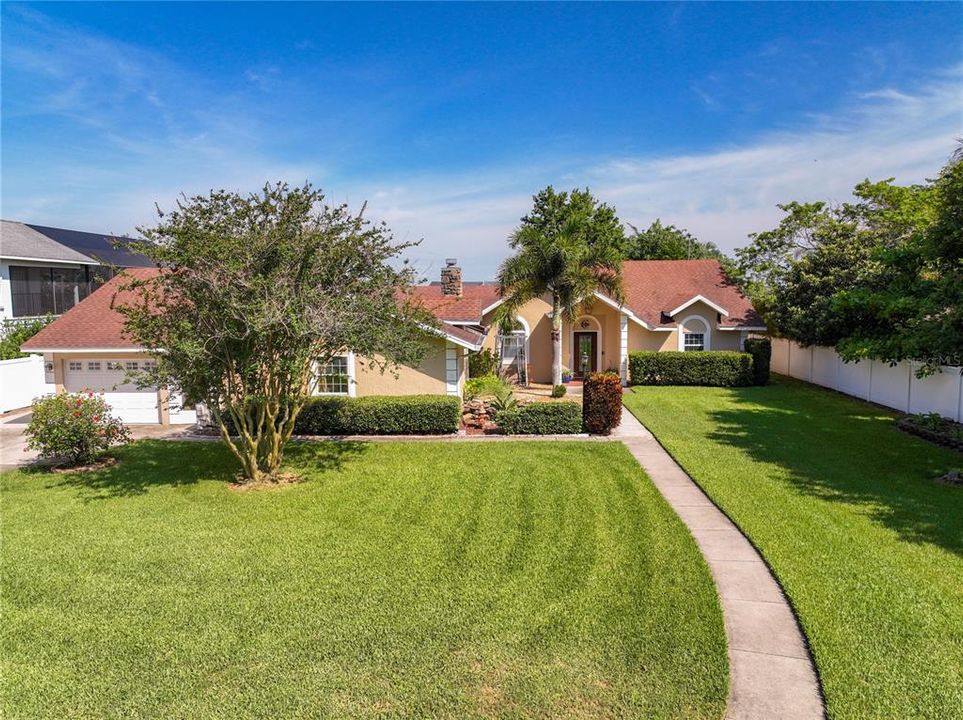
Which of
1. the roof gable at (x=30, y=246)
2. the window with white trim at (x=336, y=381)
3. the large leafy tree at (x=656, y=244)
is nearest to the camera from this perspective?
the window with white trim at (x=336, y=381)

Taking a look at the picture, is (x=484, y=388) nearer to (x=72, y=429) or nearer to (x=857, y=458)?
(x=857, y=458)

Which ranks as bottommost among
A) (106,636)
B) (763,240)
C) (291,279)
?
(106,636)

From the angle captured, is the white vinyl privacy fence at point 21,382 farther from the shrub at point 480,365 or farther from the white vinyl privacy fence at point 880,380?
the white vinyl privacy fence at point 880,380

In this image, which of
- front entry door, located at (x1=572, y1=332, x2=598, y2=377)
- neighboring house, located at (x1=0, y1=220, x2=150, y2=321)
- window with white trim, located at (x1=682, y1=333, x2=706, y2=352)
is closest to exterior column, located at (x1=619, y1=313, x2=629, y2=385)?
front entry door, located at (x1=572, y1=332, x2=598, y2=377)

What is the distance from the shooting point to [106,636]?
6.27 meters

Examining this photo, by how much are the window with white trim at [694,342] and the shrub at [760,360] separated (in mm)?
2291

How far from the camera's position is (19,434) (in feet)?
58.2

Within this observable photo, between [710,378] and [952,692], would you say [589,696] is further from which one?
[710,378]

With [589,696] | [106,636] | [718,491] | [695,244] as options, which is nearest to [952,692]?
[589,696]

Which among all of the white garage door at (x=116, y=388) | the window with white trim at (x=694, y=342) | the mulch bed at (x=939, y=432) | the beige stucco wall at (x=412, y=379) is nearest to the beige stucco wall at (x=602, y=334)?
the window with white trim at (x=694, y=342)

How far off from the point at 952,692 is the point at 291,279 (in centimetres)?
1102

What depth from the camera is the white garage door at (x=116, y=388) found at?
18.6 m

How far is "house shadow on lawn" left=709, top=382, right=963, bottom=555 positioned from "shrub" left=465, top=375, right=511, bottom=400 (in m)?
7.03

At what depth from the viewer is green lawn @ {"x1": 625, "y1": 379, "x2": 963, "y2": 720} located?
5336 mm
